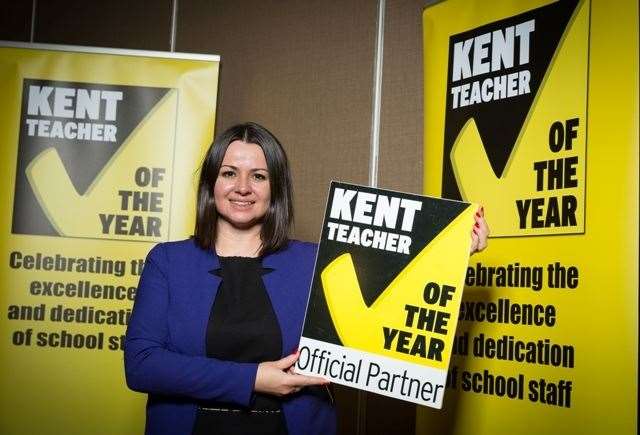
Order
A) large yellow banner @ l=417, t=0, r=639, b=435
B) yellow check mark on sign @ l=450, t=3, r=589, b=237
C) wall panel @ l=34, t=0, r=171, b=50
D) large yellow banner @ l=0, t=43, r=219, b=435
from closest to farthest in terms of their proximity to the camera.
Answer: large yellow banner @ l=417, t=0, r=639, b=435, yellow check mark on sign @ l=450, t=3, r=589, b=237, large yellow banner @ l=0, t=43, r=219, b=435, wall panel @ l=34, t=0, r=171, b=50

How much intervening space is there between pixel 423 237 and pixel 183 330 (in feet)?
2.03

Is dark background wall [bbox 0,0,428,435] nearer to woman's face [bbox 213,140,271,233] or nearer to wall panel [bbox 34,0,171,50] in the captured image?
wall panel [bbox 34,0,171,50]

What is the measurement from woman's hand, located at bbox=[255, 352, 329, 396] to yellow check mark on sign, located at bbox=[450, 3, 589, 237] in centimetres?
77

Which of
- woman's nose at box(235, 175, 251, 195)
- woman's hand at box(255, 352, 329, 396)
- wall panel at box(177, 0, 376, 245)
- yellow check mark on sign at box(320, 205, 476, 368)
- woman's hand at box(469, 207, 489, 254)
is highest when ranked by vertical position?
wall panel at box(177, 0, 376, 245)

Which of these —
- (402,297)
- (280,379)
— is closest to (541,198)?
(402,297)

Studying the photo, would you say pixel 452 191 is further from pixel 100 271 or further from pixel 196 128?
pixel 100 271

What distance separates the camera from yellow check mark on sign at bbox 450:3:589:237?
1786mm

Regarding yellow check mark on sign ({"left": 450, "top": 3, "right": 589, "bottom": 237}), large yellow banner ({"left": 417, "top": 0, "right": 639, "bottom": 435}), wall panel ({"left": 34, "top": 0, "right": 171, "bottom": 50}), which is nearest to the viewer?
large yellow banner ({"left": 417, "top": 0, "right": 639, "bottom": 435})

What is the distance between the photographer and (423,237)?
1592 millimetres

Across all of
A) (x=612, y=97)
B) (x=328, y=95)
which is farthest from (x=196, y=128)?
(x=612, y=97)

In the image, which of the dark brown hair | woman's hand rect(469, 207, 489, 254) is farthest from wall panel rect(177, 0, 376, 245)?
woman's hand rect(469, 207, 489, 254)

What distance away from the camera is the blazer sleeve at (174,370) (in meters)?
1.52

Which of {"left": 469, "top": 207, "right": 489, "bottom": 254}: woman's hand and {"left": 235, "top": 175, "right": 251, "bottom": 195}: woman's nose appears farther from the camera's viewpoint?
{"left": 235, "top": 175, "right": 251, "bottom": 195}: woman's nose

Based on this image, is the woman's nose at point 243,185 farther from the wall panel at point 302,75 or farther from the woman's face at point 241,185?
the wall panel at point 302,75
